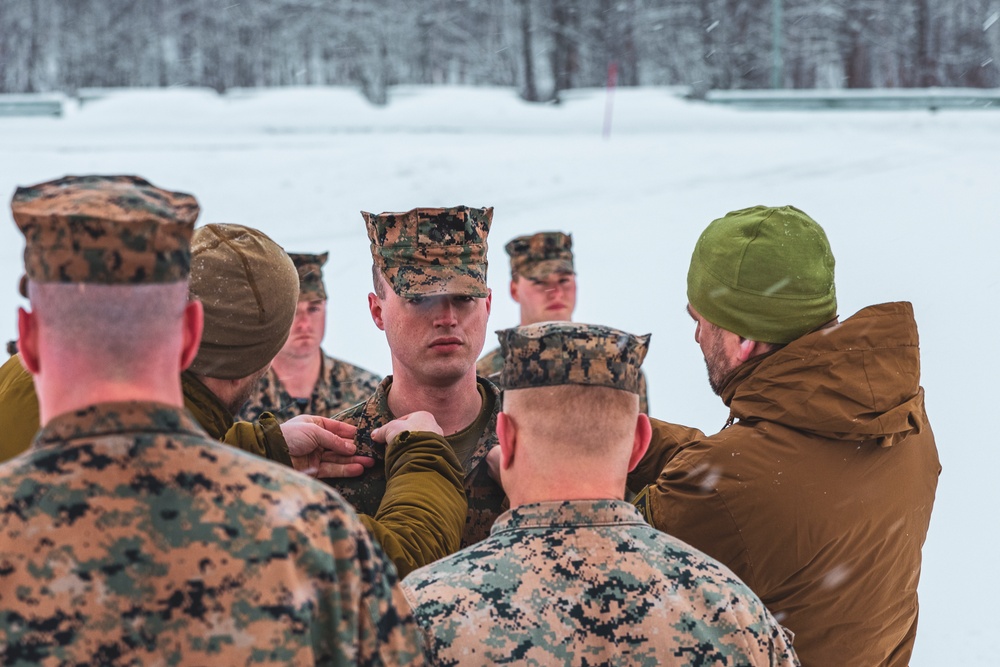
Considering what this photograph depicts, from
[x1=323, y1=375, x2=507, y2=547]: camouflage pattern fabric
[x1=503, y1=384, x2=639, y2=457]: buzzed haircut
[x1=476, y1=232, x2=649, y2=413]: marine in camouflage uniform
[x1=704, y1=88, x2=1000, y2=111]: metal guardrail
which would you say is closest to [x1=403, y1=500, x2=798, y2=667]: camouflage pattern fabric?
[x1=503, y1=384, x2=639, y2=457]: buzzed haircut

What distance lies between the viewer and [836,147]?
14.9 meters

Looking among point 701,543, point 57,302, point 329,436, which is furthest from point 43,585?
point 701,543

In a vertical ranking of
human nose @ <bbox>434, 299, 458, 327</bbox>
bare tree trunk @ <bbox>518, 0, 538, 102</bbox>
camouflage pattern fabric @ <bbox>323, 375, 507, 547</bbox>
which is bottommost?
camouflage pattern fabric @ <bbox>323, 375, 507, 547</bbox>

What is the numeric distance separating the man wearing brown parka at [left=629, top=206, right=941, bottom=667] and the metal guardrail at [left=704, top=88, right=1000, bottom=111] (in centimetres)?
1471

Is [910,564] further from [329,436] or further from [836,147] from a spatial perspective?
[836,147]

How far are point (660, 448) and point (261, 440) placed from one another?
3.93ft

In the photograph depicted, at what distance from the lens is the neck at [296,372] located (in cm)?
595

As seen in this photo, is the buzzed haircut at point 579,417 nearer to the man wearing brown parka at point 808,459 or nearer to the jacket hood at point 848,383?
the man wearing brown parka at point 808,459

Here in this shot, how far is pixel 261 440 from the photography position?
273 cm

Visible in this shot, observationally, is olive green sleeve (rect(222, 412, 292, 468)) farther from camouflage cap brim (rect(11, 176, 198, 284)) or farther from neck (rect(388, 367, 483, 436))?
camouflage cap brim (rect(11, 176, 198, 284))

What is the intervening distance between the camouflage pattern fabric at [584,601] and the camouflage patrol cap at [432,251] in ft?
4.11

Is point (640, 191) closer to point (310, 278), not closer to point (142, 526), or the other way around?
point (310, 278)

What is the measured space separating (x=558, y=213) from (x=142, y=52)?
15178 mm

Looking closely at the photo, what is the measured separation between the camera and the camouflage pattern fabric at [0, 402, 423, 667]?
158 cm
